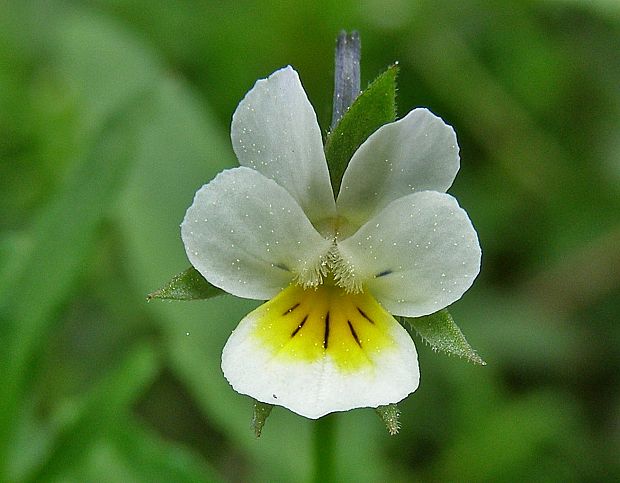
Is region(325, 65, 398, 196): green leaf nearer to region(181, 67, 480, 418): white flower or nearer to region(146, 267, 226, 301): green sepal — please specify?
region(181, 67, 480, 418): white flower

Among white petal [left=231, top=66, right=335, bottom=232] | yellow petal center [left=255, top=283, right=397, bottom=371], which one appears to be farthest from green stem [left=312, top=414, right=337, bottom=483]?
white petal [left=231, top=66, right=335, bottom=232]

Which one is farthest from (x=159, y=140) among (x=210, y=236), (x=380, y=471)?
(x=210, y=236)

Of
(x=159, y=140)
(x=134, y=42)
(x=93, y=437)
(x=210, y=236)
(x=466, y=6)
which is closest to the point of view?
(x=210, y=236)

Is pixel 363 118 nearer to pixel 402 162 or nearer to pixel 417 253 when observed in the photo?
pixel 402 162

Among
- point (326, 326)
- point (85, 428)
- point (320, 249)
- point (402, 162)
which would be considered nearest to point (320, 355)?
point (326, 326)

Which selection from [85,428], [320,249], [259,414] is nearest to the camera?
[259,414]

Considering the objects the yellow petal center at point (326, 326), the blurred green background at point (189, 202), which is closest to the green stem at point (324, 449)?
the yellow petal center at point (326, 326)

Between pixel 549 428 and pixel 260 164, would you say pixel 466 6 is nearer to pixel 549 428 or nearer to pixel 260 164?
pixel 549 428
